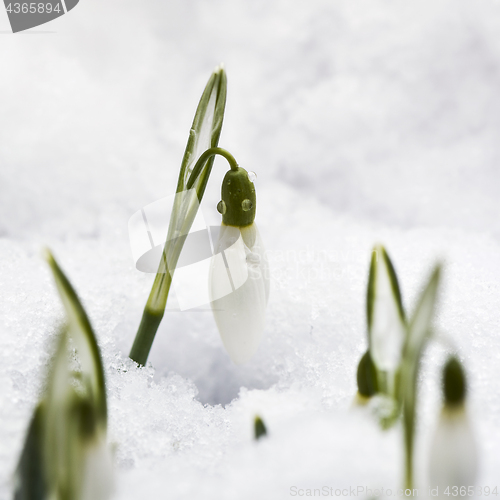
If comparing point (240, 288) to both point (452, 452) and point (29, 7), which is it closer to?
point (452, 452)

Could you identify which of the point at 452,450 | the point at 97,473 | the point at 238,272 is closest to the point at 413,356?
the point at 452,450

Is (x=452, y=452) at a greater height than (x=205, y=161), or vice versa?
(x=205, y=161)

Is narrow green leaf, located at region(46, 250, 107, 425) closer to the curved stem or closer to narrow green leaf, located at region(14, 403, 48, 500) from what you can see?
narrow green leaf, located at region(14, 403, 48, 500)

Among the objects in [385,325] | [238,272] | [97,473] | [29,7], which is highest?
[29,7]

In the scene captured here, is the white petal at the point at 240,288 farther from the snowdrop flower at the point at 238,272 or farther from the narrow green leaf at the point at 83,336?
the narrow green leaf at the point at 83,336

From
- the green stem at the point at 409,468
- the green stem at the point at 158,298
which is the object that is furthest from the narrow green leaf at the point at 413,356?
the green stem at the point at 158,298

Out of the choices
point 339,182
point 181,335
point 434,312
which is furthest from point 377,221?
point 434,312
